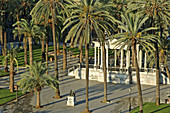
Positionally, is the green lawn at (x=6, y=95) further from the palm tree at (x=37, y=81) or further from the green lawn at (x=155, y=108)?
the green lawn at (x=155, y=108)

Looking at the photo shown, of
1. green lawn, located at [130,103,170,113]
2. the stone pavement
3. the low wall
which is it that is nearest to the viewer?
green lawn, located at [130,103,170,113]

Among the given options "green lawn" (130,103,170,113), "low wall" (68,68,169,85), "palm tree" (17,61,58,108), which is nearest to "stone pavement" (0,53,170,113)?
"low wall" (68,68,169,85)

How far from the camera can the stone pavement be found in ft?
139

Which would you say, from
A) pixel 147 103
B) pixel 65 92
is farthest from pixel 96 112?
pixel 65 92

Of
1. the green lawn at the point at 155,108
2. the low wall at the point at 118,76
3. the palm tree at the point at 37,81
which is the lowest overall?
the green lawn at the point at 155,108

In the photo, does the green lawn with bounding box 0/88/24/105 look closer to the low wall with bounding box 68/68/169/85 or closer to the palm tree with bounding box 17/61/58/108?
the palm tree with bounding box 17/61/58/108

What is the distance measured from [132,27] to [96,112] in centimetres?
1252

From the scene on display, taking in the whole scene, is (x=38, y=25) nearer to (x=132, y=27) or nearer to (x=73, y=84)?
(x=73, y=84)

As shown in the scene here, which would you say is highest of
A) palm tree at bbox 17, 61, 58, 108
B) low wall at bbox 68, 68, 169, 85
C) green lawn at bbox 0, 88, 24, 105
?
palm tree at bbox 17, 61, 58, 108

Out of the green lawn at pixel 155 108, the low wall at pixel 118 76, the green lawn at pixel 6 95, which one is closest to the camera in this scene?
the green lawn at pixel 155 108

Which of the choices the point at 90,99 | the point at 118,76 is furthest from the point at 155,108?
the point at 118,76

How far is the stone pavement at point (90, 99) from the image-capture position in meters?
42.3

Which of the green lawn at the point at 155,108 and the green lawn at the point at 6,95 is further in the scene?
the green lawn at the point at 6,95

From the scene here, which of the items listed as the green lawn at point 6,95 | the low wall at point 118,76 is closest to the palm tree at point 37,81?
the green lawn at point 6,95
